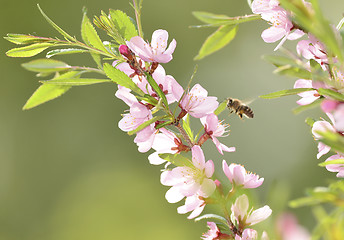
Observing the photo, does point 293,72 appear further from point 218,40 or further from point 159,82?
point 159,82

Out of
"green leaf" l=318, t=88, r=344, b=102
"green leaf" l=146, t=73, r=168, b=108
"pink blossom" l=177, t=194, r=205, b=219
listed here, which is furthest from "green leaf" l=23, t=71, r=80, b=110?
"green leaf" l=318, t=88, r=344, b=102

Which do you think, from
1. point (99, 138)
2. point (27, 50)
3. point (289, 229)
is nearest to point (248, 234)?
point (289, 229)

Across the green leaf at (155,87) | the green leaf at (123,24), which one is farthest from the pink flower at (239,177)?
the green leaf at (123,24)

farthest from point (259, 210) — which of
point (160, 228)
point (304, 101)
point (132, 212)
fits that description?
point (132, 212)

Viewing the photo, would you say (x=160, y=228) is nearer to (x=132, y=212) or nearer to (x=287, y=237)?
(x=132, y=212)

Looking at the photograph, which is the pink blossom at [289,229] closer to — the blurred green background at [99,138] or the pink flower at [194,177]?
the pink flower at [194,177]

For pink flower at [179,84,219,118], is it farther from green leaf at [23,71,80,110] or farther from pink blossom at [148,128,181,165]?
green leaf at [23,71,80,110]

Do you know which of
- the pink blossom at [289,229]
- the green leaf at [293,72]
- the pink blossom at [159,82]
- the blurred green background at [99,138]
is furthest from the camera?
the blurred green background at [99,138]
